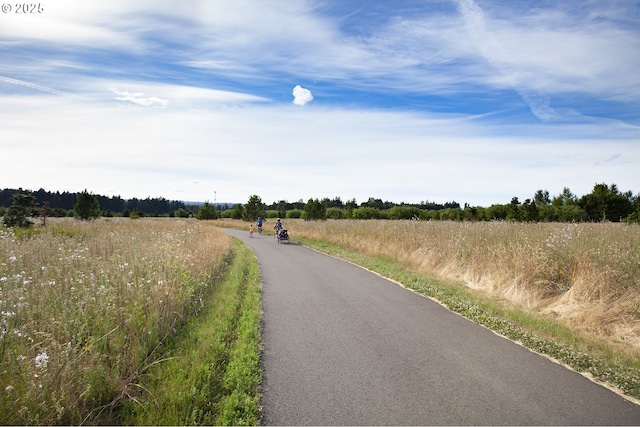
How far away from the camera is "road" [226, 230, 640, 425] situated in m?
4.11

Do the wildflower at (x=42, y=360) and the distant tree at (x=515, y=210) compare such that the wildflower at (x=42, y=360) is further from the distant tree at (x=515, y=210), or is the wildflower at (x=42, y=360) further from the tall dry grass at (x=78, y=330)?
the distant tree at (x=515, y=210)

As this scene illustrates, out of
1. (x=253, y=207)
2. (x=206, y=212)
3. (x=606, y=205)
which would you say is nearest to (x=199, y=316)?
(x=606, y=205)

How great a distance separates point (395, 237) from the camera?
1909 cm

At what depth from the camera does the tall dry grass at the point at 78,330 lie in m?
4.03

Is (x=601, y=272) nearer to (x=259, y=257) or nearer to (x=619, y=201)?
(x=259, y=257)

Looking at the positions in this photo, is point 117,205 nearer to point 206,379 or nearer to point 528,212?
point 528,212

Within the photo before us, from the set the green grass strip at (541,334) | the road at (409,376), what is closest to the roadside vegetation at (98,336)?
the road at (409,376)

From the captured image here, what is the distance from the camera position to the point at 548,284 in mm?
9922

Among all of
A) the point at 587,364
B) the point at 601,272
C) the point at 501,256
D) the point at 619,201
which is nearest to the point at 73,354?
the point at 587,364

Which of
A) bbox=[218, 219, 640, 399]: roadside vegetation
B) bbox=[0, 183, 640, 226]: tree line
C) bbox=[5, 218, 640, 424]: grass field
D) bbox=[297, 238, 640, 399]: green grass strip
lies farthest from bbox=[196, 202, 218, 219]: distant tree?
bbox=[297, 238, 640, 399]: green grass strip

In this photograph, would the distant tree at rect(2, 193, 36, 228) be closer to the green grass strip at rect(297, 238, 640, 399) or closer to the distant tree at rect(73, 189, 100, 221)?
the green grass strip at rect(297, 238, 640, 399)

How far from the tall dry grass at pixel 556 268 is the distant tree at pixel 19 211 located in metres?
19.4

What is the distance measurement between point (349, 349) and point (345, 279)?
20.7ft

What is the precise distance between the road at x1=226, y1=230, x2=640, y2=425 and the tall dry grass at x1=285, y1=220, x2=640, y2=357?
2398 mm
